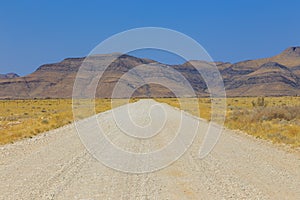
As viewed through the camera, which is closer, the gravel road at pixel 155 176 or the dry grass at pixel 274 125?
the gravel road at pixel 155 176

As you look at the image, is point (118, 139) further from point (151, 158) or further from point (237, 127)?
→ point (237, 127)

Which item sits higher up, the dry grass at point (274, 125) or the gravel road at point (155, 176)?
the dry grass at point (274, 125)

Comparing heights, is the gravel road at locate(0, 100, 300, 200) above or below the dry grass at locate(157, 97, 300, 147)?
below

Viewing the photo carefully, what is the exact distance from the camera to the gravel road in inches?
337

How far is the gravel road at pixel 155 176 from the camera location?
8.56 m

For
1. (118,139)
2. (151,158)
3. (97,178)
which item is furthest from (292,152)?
(97,178)

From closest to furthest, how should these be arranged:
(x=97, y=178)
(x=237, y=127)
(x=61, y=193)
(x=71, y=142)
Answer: (x=61, y=193) < (x=97, y=178) < (x=71, y=142) < (x=237, y=127)

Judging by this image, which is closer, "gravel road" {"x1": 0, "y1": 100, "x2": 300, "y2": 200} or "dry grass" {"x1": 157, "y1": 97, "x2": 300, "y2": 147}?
"gravel road" {"x1": 0, "y1": 100, "x2": 300, "y2": 200}

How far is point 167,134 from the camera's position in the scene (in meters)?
20.3

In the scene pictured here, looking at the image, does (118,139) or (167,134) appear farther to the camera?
(167,134)

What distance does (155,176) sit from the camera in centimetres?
1036

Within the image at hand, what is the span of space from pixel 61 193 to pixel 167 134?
1215 centimetres

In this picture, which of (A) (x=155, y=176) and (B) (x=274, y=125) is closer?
(A) (x=155, y=176)

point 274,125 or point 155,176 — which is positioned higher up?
point 274,125
